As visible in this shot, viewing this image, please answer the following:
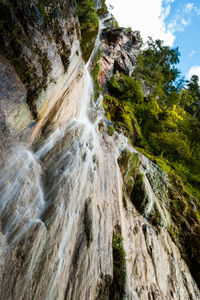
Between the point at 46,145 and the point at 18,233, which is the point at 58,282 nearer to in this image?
the point at 18,233

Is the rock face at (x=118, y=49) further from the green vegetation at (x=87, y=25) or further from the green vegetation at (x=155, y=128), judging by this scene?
the green vegetation at (x=87, y=25)

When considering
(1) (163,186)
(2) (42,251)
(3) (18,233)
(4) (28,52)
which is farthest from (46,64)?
(1) (163,186)

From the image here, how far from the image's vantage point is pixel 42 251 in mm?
3529

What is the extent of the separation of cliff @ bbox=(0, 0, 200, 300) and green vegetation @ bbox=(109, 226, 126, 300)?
25 millimetres

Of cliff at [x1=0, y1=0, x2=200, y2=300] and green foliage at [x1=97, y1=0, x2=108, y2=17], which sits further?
green foliage at [x1=97, y1=0, x2=108, y2=17]

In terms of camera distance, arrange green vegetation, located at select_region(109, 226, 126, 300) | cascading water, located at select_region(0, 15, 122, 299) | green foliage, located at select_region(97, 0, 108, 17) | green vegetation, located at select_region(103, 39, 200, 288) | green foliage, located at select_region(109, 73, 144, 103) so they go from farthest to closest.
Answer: green foliage, located at select_region(97, 0, 108, 17) → green foliage, located at select_region(109, 73, 144, 103) → green vegetation, located at select_region(103, 39, 200, 288) → green vegetation, located at select_region(109, 226, 126, 300) → cascading water, located at select_region(0, 15, 122, 299)

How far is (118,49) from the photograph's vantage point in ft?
58.2

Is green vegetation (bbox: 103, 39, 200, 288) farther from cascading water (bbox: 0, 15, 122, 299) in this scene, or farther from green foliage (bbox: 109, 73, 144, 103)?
cascading water (bbox: 0, 15, 122, 299)

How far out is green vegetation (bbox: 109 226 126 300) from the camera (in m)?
4.59

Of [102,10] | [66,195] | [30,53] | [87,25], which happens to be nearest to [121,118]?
[87,25]

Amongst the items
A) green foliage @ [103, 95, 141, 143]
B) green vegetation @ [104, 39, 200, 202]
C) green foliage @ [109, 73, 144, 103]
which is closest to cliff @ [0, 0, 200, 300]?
green foliage @ [103, 95, 141, 143]

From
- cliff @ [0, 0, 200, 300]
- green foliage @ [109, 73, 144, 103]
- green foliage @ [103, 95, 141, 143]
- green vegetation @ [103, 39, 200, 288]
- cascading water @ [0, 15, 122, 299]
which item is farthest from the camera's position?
green foliage @ [109, 73, 144, 103]

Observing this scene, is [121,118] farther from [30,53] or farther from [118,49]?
[30,53]

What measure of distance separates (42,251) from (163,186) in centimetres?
818
